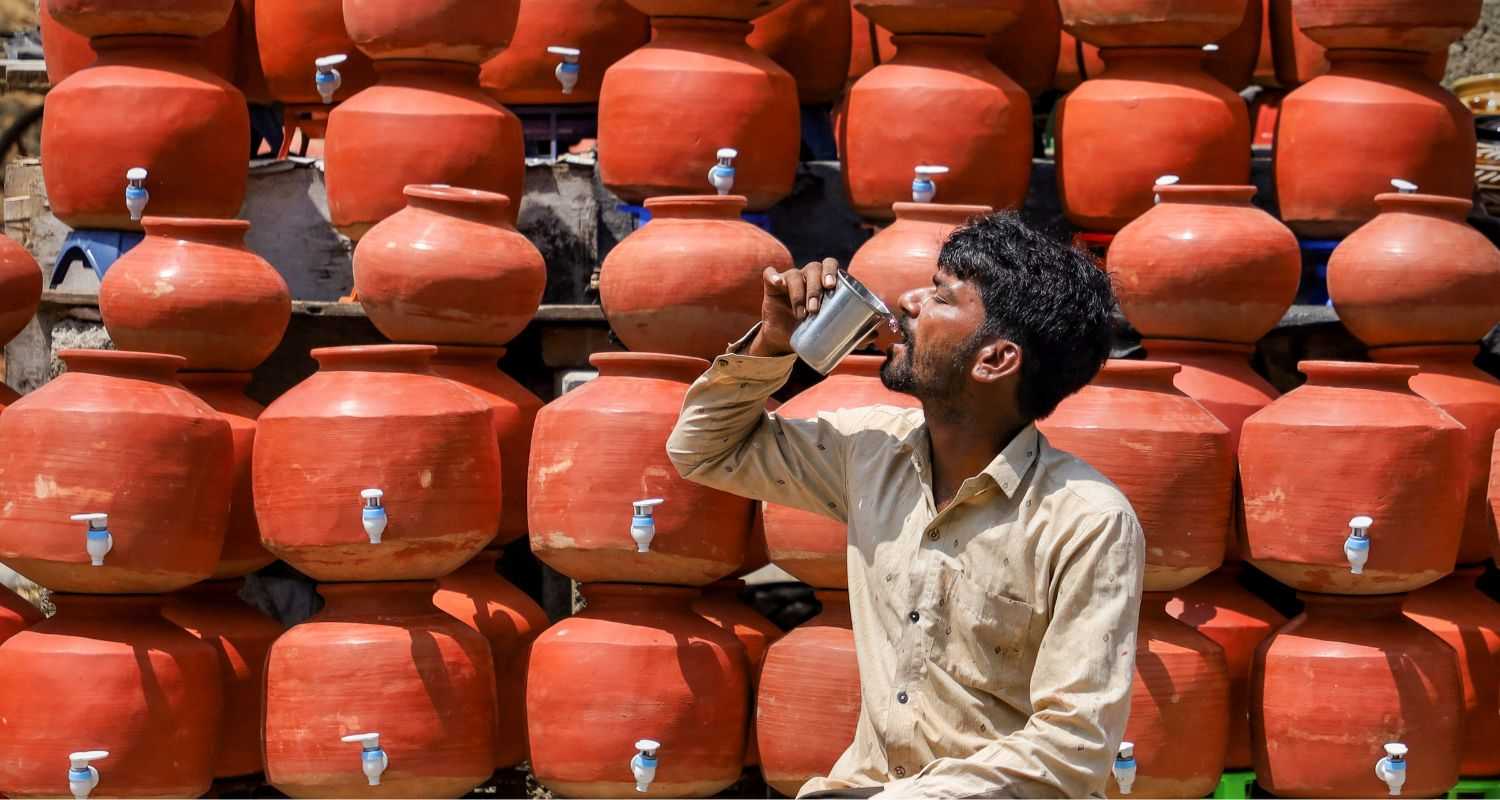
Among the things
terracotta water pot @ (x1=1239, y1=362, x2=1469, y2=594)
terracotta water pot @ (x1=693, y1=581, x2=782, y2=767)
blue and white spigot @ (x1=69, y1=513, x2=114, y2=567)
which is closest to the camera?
blue and white spigot @ (x1=69, y1=513, x2=114, y2=567)

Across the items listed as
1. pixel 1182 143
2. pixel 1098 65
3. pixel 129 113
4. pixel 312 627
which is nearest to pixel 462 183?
pixel 129 113

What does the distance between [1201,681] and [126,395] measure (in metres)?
1.80

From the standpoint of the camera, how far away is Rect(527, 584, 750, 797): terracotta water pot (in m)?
3.46

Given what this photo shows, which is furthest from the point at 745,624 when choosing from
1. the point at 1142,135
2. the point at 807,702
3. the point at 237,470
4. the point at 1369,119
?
the point at 1369,119

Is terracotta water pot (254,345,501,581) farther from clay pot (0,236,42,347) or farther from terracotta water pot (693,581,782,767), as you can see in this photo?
clay pot (0,236,42,347)

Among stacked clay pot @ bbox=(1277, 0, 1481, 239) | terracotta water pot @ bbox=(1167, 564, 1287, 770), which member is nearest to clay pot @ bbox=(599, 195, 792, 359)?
terracotta water pot @ bbox=(1167, 564, 1287, 770)

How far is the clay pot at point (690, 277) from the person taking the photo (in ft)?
11.8

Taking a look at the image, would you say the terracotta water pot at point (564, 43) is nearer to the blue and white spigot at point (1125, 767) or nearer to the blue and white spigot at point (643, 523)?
the blue and white spigot at point (643, 523)

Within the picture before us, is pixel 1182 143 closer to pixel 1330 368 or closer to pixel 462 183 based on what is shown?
pixel 1330 368

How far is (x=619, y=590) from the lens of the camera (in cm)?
356

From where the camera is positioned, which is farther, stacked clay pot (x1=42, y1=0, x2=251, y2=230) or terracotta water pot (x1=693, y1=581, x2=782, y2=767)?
stacked clay pot (x1=42, y1=0, x2=251, y2=230)

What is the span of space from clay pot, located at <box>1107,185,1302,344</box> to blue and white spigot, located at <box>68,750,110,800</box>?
6.18 feet

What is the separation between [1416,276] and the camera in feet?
12.3

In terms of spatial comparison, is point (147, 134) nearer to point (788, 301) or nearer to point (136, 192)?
point (136, 192)
